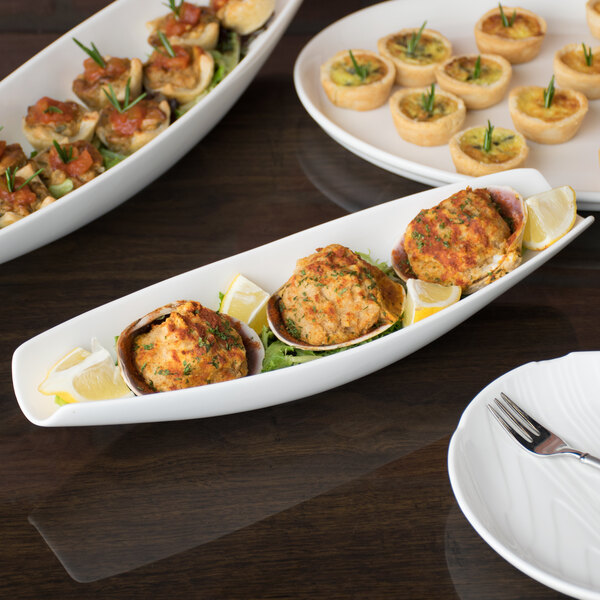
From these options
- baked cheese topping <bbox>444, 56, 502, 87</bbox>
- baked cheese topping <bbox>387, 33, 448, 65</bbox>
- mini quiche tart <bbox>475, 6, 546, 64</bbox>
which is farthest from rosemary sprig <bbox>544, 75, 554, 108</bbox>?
baked cheese topping <bbox>387, 33, 448, 65</bbox>

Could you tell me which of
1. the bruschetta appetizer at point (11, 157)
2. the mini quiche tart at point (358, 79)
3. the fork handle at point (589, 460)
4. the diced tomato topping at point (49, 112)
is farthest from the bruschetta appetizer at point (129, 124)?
the fork handle at point (589, 460)

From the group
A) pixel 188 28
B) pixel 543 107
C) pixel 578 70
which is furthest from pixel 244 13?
pixel 578 70

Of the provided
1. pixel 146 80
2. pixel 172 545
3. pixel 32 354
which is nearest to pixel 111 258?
pixel 32 354

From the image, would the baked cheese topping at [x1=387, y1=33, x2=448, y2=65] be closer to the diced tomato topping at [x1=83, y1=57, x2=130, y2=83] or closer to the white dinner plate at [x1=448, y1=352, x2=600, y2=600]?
the diced tomato topping at [x1=83, y1=57, x2=130, y2=83]

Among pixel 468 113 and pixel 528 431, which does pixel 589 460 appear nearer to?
pixel 528 431

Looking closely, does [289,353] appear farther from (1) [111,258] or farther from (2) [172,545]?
(1) [111,258]

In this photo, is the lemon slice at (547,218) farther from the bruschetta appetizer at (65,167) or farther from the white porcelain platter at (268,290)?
the bruschetta appetizer at (65,167)

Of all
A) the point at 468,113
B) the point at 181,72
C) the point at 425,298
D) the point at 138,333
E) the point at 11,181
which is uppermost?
the point at 11,181
